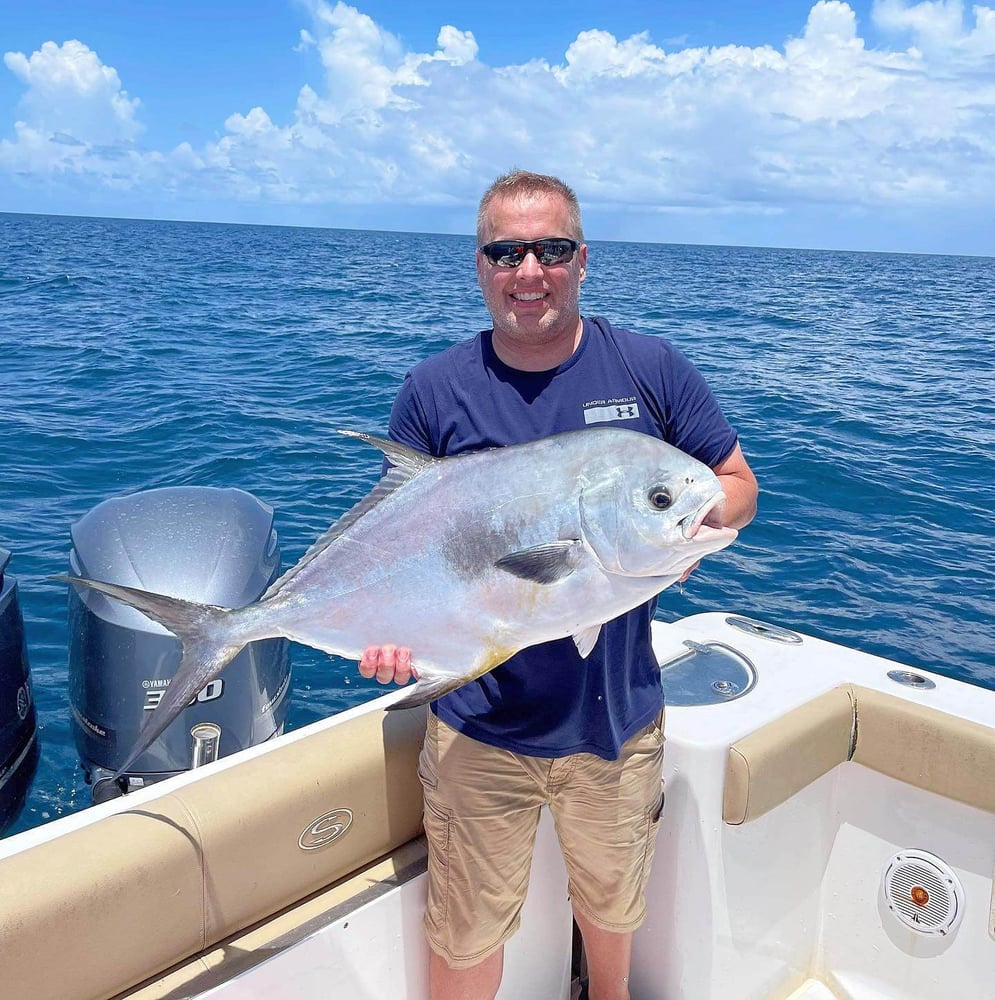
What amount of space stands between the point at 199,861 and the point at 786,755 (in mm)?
1706

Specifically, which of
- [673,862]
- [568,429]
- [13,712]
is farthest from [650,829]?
[13,712]

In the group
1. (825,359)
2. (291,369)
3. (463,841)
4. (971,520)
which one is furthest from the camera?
(825,359)

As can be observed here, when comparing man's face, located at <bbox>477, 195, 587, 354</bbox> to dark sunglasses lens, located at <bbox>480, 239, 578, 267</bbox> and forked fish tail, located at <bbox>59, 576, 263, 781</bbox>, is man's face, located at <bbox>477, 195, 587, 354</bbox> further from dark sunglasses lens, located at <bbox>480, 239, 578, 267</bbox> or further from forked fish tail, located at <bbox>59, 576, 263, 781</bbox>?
forked fish tail, located at <bbox>59, 576, 263, 781</bbox>

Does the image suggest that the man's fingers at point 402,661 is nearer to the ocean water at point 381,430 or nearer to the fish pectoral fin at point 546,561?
the fish pectoral fin at point 546,561

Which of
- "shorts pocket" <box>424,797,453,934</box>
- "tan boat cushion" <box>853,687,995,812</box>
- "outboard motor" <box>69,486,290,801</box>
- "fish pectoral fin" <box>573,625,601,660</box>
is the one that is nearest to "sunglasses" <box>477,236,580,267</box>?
"fish pectoral fin" <box>573,625,601,660</box>

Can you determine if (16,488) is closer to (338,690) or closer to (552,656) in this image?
(338,690)

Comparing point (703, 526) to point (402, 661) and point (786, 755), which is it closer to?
point (402, 661)

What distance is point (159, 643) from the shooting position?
2996mm

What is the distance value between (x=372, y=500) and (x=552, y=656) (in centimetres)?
62

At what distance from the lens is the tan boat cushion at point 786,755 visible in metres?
2.66

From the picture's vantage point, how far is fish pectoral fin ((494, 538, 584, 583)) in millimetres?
1962

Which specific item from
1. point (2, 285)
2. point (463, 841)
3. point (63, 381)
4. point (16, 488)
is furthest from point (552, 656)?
point (2, 285)

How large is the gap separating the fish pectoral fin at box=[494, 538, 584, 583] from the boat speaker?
1758mm

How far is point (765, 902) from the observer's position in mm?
2916
